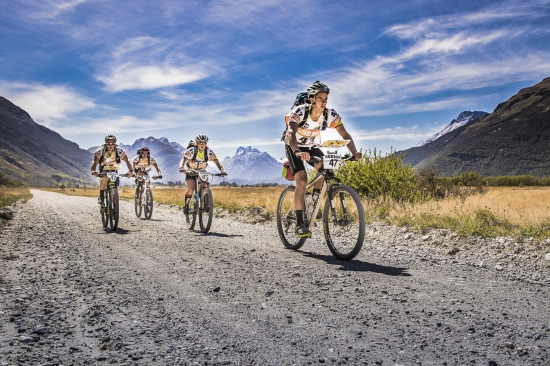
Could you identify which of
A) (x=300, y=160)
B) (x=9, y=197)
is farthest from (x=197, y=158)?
(x=9, y=197)

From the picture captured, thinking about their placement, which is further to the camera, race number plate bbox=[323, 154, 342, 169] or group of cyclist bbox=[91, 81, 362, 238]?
group of cyclist bbox=[91, 81, 362, 238]

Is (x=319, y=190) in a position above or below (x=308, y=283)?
above

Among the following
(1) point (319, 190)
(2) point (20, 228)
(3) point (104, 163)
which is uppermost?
(3) point (104, 163)

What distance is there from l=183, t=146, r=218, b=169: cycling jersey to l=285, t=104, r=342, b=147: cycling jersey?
222 inches

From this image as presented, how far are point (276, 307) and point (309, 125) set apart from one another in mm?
3945

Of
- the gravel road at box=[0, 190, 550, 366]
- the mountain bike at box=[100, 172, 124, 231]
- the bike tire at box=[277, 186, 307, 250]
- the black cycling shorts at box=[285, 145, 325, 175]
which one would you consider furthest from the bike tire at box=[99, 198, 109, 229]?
the black cycling shorts at box=[285, 145, 325, 175]

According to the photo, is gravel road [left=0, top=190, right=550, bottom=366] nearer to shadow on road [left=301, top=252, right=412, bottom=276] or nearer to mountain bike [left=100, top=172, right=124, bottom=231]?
shadow on road [left=301, top=252, right=412, bottom=276]

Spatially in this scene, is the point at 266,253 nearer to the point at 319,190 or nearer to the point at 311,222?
the point at 311,222

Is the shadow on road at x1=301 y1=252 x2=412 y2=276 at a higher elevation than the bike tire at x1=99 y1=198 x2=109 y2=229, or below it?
below

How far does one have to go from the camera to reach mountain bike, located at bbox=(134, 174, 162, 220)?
1608 centimetres

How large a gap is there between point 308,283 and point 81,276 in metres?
3.07

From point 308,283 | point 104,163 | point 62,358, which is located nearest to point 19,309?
point 62,358

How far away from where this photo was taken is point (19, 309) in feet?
12.4

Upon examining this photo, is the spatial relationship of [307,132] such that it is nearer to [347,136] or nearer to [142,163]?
[347,136]
